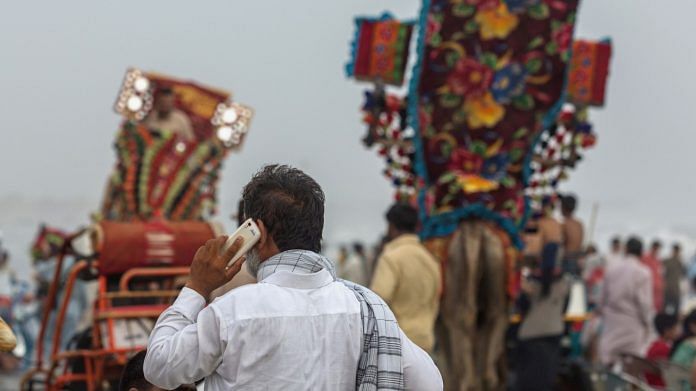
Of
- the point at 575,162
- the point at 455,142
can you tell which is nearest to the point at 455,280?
the point at 455,142

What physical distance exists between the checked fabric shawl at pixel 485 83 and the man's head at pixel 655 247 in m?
10.6

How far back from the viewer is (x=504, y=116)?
10055 millimetres

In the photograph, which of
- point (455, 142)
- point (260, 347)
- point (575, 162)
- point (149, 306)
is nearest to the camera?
point (260, 347)

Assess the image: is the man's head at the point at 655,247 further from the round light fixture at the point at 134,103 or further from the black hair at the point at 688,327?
the round light fixture at the point at 134,103

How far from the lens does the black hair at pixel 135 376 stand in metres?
4.29

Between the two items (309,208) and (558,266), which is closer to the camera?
(309,208)

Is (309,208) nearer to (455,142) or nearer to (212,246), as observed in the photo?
(212,246)

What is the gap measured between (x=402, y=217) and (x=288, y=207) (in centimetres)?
479

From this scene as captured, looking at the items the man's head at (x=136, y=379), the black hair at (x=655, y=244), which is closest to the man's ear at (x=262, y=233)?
the man's head at (x=136, y=379)

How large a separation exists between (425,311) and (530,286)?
256cm

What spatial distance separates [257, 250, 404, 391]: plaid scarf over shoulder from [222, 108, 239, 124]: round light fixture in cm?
635

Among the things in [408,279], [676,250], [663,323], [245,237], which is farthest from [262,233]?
[676,250]

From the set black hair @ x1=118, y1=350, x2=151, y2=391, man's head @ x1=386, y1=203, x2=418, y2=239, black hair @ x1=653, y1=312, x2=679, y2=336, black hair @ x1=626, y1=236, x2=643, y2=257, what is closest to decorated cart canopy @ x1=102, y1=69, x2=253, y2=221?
man's head @ x1=386, y1=203, x2=418, y2=239

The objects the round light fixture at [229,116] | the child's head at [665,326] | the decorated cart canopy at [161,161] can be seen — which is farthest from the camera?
the child's head at [665,326]
